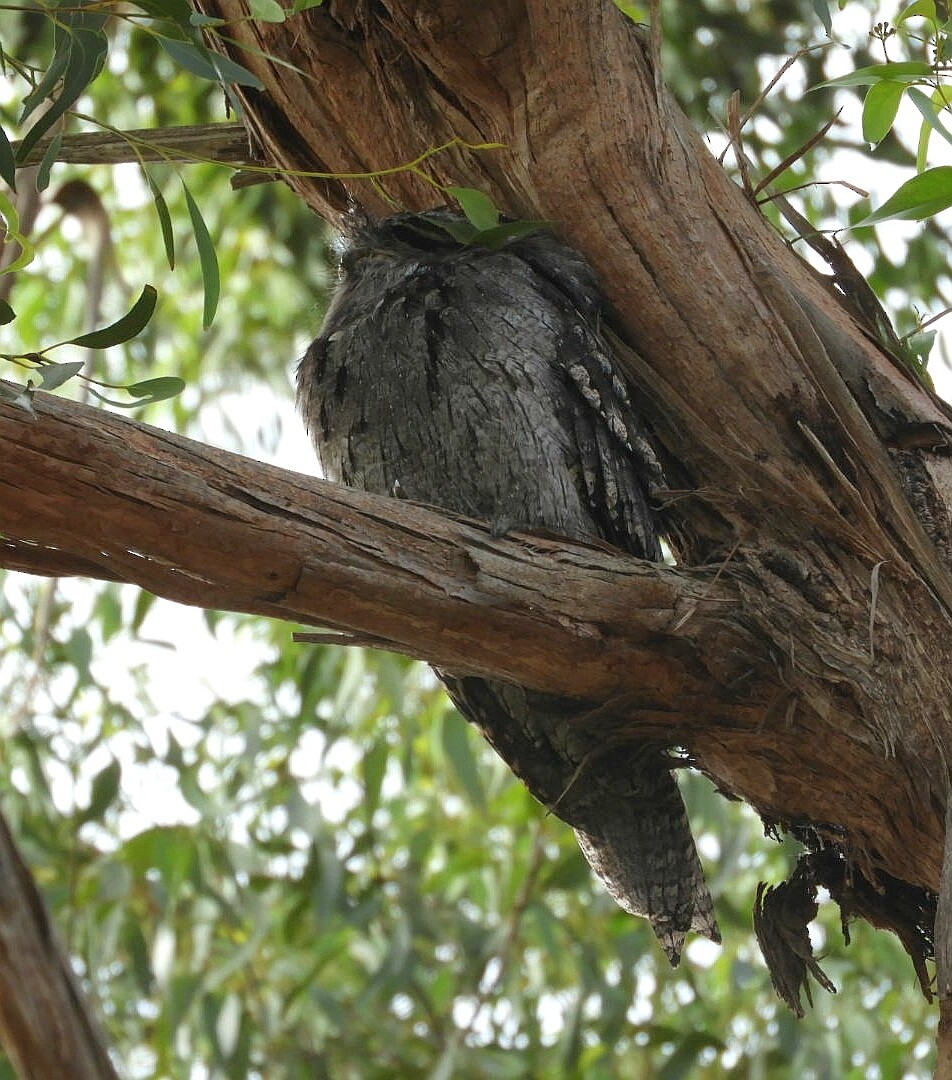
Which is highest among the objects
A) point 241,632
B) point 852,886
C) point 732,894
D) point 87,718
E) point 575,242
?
point 241,632

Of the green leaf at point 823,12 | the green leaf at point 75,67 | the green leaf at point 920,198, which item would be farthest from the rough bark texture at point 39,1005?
the green leaf at point 823,12

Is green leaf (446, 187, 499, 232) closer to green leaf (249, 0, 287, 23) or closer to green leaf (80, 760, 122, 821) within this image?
green leaf (249, 0, 287, 23)

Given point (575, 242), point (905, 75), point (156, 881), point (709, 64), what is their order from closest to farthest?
point (905, 75) < point (575, 242) < point (156, 881) < point (709, 64)

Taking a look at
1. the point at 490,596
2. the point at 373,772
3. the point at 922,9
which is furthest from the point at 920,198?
the point at 373,772

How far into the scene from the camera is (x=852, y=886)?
1634mm

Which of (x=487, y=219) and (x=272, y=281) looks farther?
(x=272, y=281)

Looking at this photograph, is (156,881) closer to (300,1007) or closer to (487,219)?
(300,1007)

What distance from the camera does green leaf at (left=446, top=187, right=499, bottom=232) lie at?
1.51m

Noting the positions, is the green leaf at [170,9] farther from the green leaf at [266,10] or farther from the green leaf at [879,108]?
the green leaf at [879,108]

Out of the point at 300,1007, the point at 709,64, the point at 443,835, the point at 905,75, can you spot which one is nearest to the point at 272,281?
the point at 709,64

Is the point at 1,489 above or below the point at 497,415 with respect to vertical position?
below

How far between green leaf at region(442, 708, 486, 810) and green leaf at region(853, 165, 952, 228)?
1.83m

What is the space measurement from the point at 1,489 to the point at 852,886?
1120 millimetres

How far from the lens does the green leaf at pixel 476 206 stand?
151 cm
